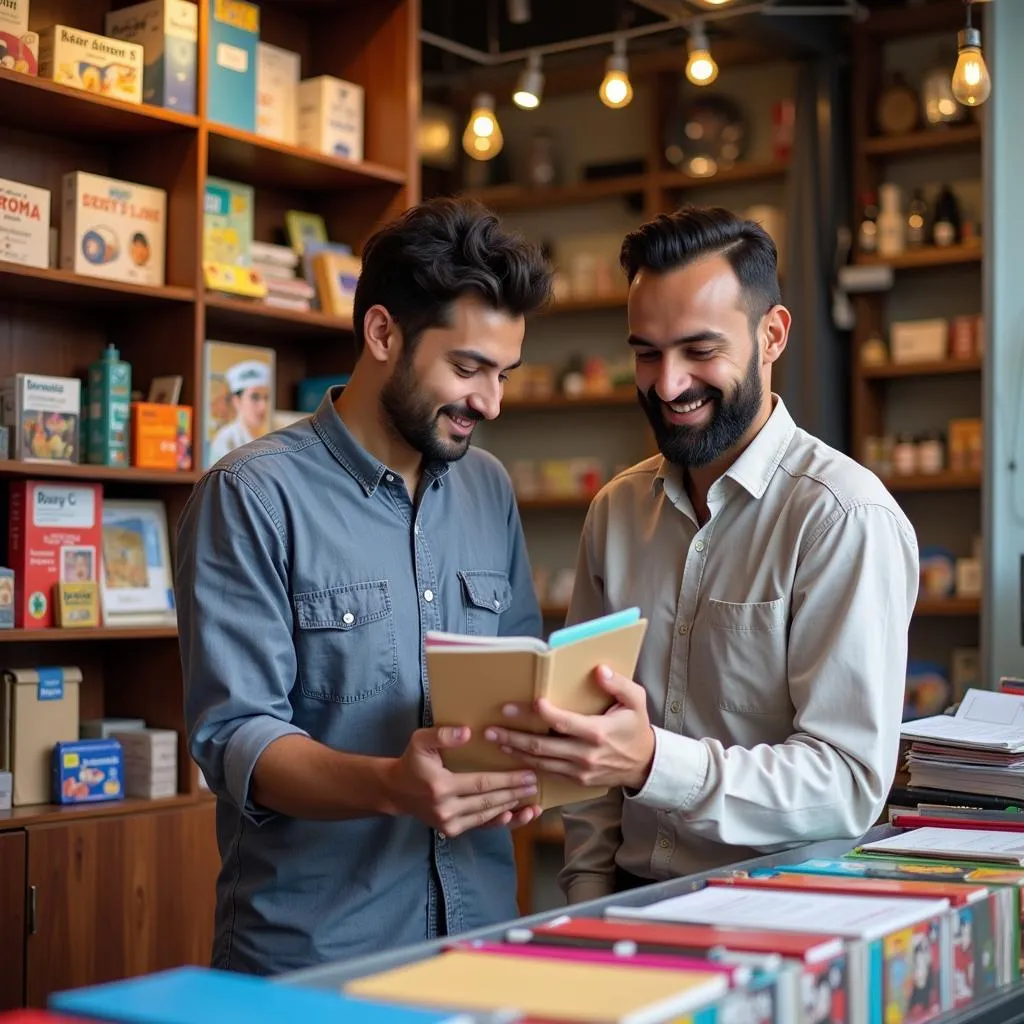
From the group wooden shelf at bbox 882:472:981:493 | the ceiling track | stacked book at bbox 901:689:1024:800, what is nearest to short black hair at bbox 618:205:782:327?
stacked book at bbox 901:689:1024:800

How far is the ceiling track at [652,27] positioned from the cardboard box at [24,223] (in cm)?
254

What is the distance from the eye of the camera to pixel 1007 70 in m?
4.14

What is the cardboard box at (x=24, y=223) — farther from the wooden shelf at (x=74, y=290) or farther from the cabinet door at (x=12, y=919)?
the cabinet door at (x=12, y=919)

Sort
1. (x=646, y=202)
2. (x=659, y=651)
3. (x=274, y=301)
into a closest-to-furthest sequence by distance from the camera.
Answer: (x=659, y=651) → (x=274, y=301) → (x=646, y=202)

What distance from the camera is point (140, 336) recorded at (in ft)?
12.7

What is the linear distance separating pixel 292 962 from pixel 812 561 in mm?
901

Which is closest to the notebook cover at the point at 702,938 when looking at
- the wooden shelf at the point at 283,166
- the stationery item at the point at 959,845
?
the stationery item at the point at 959,845

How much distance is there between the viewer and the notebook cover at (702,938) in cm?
129

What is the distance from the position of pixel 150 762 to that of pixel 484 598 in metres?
1.68

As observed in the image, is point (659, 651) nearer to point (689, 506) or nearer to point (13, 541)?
point (689, 506)

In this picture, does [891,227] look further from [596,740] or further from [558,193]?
[596,740]

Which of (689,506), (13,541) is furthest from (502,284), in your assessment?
(13,541)

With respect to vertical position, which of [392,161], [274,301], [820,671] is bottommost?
[820,671]

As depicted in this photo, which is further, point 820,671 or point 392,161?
point 392,161
